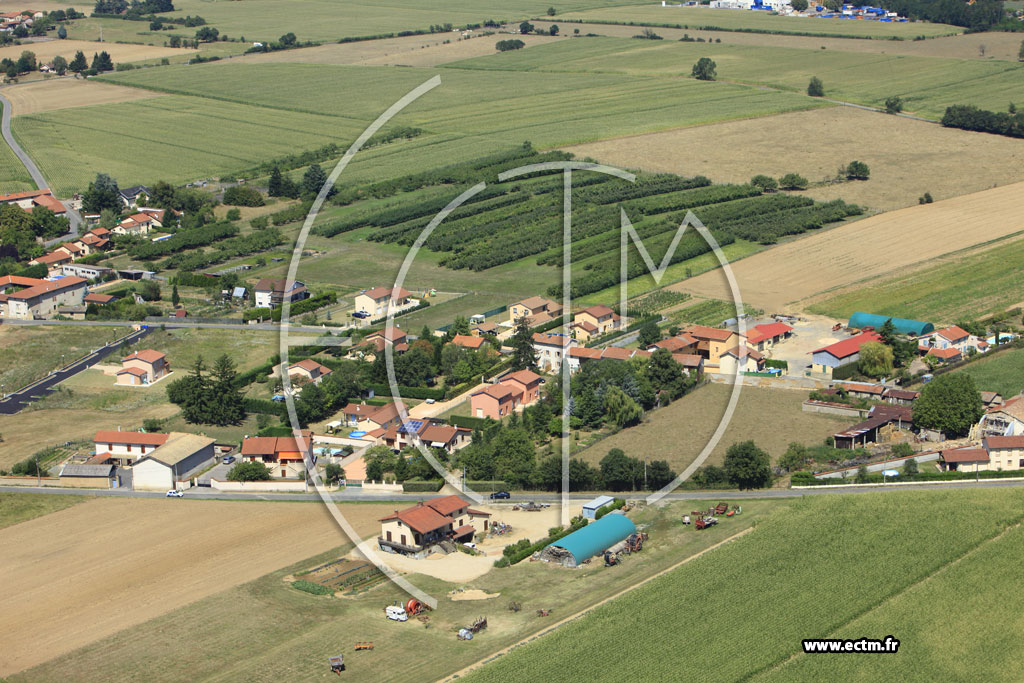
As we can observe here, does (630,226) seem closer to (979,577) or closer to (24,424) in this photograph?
(24,424)

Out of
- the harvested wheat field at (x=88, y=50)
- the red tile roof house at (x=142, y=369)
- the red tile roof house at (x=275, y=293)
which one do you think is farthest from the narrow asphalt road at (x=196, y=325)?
the harvested wheat field at (x=88, y=50)

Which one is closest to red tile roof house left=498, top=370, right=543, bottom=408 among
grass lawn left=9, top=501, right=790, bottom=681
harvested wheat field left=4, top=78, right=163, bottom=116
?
grass lawn left=9, top=501, right=790, bottom=681

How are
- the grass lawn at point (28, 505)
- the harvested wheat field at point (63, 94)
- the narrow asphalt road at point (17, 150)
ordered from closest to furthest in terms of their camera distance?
the grass lawn at point (28, 505) → the narrow asphalt road at point (17, 150) → the harvested wheat field at point (63, 94)

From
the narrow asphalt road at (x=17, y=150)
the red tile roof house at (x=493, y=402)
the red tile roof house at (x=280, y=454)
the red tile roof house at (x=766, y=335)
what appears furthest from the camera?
the narrow asphalt road at (x=17, y=150)

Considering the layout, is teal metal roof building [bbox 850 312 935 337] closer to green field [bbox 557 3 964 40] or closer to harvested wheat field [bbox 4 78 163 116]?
harvested wheat field [bbox 4 78 163 116]

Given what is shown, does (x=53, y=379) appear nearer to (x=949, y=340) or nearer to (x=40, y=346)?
(x=40, y=346)

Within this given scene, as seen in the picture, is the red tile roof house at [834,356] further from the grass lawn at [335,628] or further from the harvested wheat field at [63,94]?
the harvested wheat field at [63,94]

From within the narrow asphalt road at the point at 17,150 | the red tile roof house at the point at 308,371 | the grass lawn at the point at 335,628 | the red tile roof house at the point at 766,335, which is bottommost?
the grass lawn at the point at 335,628

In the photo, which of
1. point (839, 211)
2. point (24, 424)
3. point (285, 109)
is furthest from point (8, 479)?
point (285, 109)
